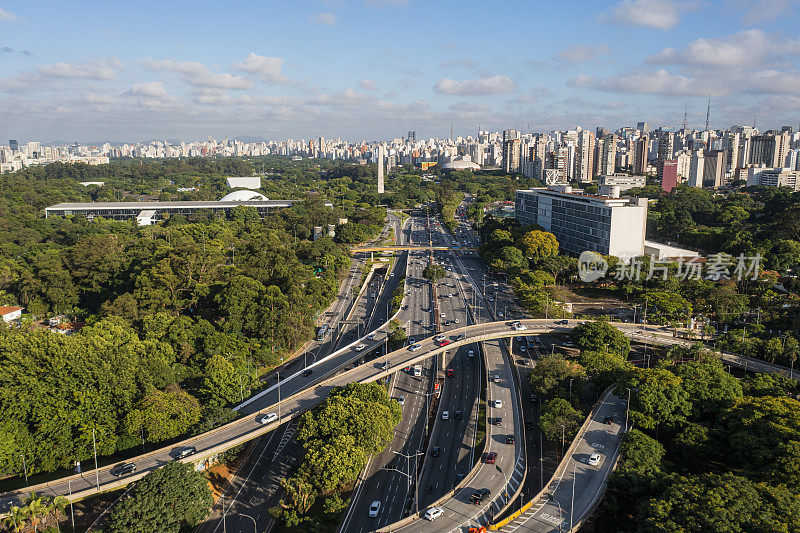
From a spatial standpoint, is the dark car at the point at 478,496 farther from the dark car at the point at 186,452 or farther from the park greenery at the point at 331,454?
the dark car at the point at 186,452

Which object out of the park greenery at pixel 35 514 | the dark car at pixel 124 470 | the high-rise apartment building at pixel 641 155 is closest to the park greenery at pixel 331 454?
the dark car at pixel 124 470

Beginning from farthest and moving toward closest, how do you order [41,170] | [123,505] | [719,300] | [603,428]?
[41,170] < [719,300] < [603,428] < [123,505]

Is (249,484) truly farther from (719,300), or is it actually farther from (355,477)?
(719,300)

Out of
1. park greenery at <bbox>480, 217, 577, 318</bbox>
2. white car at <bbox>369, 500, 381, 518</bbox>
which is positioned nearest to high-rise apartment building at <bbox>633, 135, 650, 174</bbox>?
park greenery at <bbox>480, 217, 577, 318</bbox>

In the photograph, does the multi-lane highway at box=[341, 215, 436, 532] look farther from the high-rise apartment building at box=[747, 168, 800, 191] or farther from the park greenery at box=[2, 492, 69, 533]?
the high-rise apartment building at box=[747, 168, 800, 191]

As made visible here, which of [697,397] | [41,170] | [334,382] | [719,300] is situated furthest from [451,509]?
[41,170]

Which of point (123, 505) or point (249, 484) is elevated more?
point (123, 505)

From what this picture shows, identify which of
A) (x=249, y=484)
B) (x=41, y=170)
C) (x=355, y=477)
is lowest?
(x=249, y=484)
